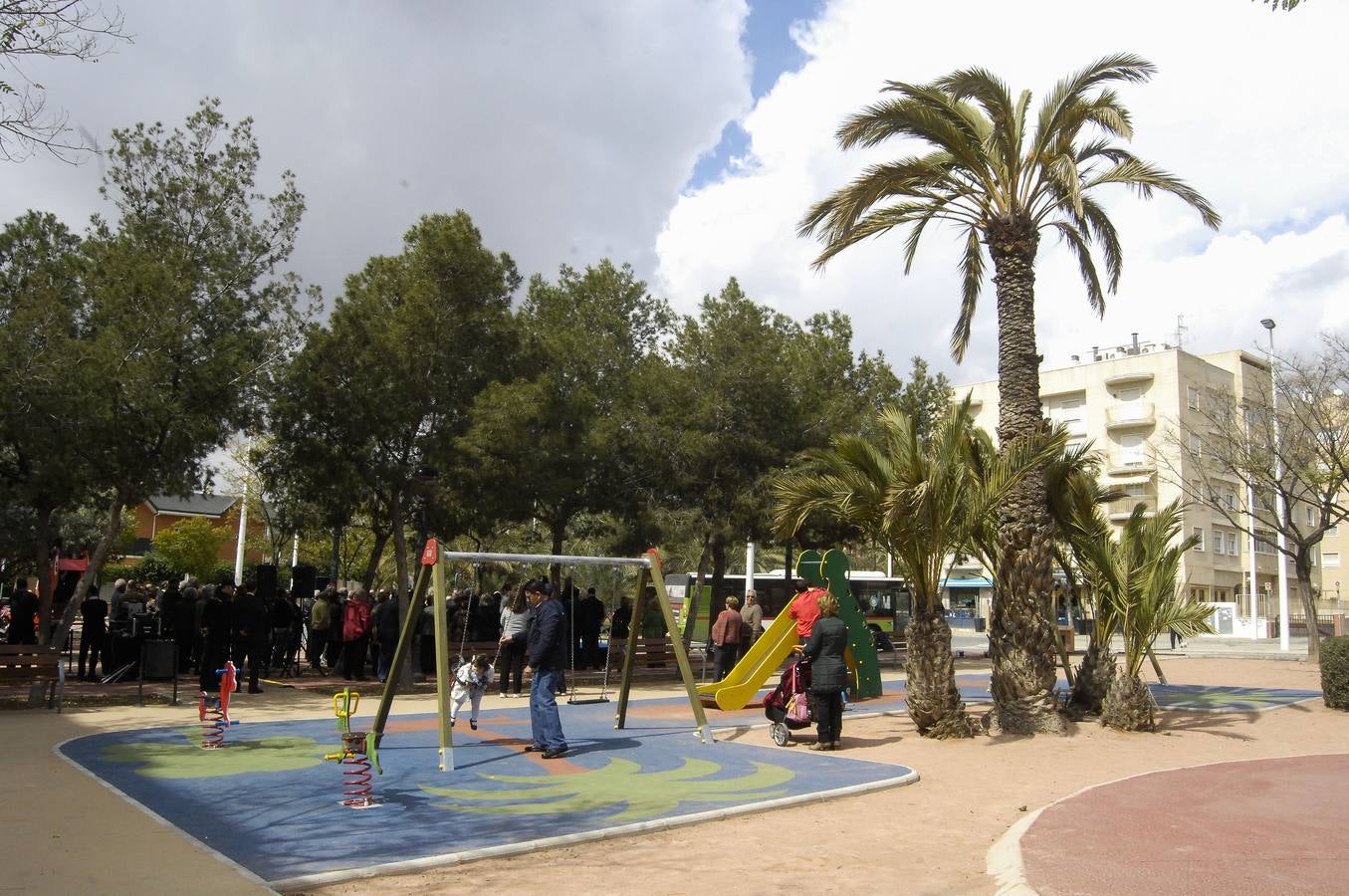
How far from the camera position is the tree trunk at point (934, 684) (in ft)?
42.4

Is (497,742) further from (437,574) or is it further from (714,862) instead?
(714,862)

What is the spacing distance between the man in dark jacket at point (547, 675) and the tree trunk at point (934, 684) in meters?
A: 4.69

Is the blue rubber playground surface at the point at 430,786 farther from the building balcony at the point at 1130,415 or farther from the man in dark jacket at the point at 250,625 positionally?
the building balcony at the point at 1130,415

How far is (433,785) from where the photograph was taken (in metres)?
9.20

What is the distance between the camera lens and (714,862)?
22.1 feet

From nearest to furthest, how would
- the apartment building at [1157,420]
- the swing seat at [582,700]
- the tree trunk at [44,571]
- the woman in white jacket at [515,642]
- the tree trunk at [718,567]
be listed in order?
the woman in white jacket at [515,642], the swing seat at [582,700], the tree trunk at [44,571], the tree trunk at [718,567], the apartment building at [1157,420]

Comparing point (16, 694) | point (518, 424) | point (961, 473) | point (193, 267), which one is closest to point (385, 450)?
point (518, 424)

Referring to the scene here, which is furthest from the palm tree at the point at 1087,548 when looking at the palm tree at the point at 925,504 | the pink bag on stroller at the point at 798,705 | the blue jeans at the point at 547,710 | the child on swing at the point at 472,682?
the child on swing at the point at 472,682

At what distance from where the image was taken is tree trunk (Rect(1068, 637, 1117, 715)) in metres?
14.6

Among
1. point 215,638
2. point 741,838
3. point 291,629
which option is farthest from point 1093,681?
point 291,629

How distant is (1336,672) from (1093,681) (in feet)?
16.8

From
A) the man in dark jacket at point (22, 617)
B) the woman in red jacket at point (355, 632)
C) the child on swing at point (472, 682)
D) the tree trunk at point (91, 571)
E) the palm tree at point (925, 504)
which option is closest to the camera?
the child on swing at point (472, 682)

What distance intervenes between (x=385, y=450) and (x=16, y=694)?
21.7 feet

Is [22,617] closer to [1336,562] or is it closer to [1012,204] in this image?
[1012,204]
